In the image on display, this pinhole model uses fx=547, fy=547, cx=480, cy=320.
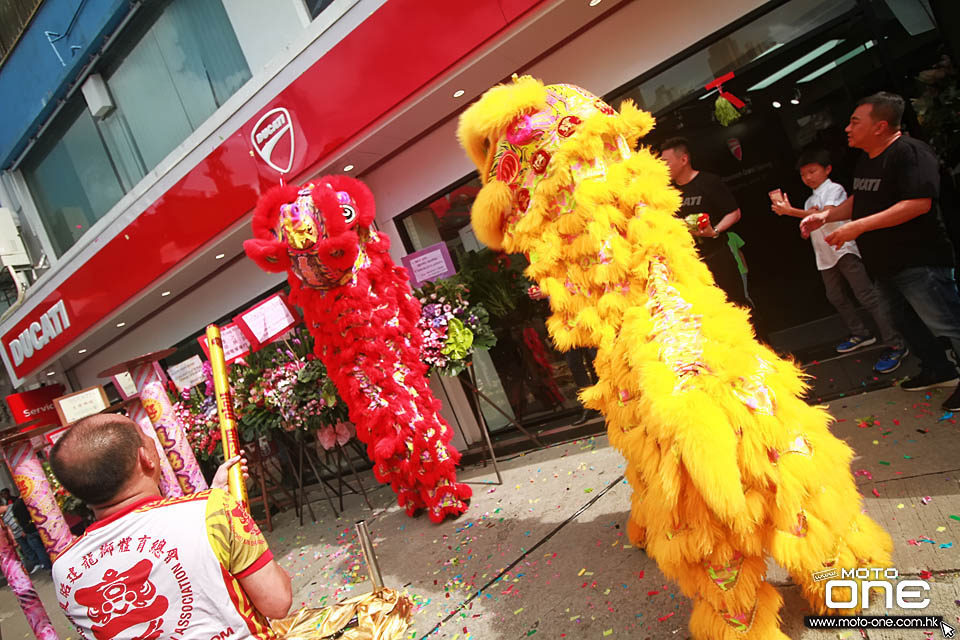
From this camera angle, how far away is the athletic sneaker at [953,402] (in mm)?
Result: 2875

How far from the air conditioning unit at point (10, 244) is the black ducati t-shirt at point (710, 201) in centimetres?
1120

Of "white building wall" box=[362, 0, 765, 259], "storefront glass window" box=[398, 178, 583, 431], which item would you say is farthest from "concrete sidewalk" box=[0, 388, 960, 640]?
"white building wall" box=[362, 0, 765, 259]

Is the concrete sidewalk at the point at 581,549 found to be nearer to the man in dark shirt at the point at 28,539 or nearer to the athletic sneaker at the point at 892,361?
the athletic sneaker at the point at 892,361

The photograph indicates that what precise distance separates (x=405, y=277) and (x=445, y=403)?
2017 mm

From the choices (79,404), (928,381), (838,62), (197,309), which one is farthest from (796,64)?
(197,309)

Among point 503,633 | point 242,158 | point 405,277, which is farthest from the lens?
point 242,158

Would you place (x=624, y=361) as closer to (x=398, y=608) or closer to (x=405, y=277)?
(x=398, y=608)

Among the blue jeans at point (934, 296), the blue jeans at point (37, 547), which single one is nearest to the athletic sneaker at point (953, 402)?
the blue jeans at point (934, 296)

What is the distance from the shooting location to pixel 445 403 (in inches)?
222

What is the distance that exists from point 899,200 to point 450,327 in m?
2.93

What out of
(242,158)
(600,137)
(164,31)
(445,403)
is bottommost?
(445,403)

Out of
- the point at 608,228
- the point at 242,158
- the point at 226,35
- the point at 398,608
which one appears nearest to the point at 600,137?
the point at 608,228

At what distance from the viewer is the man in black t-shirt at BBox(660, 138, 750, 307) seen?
3.99m

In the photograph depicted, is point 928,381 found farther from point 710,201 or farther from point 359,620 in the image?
point 359,620
